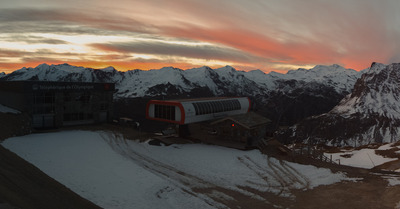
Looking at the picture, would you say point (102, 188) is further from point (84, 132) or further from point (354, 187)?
point (84, 132)

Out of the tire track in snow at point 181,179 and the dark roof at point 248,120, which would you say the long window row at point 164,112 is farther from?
the tire track in snow at point 181,179

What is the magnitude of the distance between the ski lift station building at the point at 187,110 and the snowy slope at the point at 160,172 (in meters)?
5.96

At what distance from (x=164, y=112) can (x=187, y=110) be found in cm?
494

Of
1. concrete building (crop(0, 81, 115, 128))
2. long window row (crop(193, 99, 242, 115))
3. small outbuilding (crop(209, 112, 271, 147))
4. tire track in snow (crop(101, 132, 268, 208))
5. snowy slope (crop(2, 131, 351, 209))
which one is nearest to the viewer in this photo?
snowy slope (crop(2, 131, 351, 209))

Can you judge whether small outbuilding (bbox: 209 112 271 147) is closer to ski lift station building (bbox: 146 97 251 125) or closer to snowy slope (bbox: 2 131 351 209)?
ski lift station building (bbox: 146 97 251 125)

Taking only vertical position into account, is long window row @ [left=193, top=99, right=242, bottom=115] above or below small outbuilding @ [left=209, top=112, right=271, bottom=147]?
above

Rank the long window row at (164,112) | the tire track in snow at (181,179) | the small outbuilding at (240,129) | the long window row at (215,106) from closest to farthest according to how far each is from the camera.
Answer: the tire track in snow at (181,179) < the small outbuilding at (240,129) < the long window row at (164,112) < the long window row at (215,106)

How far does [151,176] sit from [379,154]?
88887mm

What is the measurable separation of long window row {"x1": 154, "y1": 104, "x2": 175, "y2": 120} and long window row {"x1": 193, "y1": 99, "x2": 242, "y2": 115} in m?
4.14

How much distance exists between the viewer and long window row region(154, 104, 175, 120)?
4700 centimetres

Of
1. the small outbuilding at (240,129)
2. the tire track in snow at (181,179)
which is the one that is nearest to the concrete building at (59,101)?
the tire track in snow at (181,179)

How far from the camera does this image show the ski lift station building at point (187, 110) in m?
45.8

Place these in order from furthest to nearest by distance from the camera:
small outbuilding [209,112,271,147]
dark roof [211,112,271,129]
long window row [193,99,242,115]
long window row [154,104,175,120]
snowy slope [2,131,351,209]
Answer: long window row [193,99,242,115] < long window row [154,104,175,120] < dark roof [211,112,271,129] < small outbuilding [209,112,271,147] < snowy slope [2,131,351,209]

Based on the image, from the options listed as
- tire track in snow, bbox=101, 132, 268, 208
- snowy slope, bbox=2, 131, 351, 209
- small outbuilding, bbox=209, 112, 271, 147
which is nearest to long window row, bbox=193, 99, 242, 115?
small outbuilding, bbox=209, 112, 271, 147
